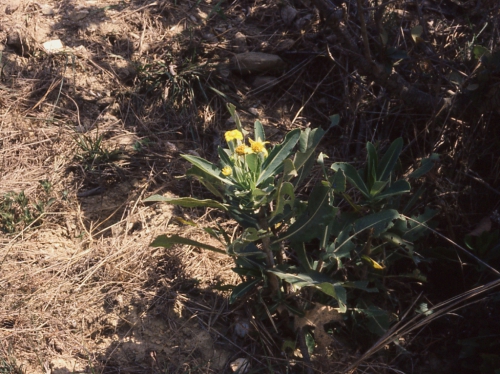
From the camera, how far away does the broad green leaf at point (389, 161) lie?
2.63 m

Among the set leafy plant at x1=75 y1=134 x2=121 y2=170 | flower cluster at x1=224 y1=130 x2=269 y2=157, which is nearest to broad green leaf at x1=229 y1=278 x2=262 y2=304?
flower cluster at x1=224 y1=130 x2=269 y2=157

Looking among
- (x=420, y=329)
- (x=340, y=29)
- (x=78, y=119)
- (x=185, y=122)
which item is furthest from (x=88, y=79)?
(x=420, y=329)

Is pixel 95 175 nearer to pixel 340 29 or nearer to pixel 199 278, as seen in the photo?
pixel 199 278

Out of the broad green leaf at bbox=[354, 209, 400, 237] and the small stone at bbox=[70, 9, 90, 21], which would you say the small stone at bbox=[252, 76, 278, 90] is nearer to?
the small stone at bbox=[70, 9, 90, 21]

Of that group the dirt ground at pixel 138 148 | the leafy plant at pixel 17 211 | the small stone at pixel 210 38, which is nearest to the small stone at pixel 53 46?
the dirt ground at pixel 138 148

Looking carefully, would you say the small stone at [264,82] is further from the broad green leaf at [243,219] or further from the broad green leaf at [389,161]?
the broad green leaf at [243,219]

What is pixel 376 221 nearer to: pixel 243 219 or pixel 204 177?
pixel 243 219

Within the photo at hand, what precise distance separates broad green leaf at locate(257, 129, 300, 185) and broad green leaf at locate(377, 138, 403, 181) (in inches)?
18.2

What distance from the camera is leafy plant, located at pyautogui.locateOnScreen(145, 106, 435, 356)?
228 cm

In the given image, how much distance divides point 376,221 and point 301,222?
31 centimetres

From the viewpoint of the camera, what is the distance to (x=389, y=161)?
104 inches

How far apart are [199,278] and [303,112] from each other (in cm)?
138

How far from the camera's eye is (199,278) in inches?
116

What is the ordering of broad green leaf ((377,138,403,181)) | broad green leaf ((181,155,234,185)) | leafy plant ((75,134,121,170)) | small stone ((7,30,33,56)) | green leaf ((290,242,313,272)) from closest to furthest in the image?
broad green leaf ((181,155,234,185)), green leaf ((290,242,313,272)), broad green leaf ((377,138,403,181)), leafy plant ((75,134,121,170)), small stone ((7,30,33,56))
